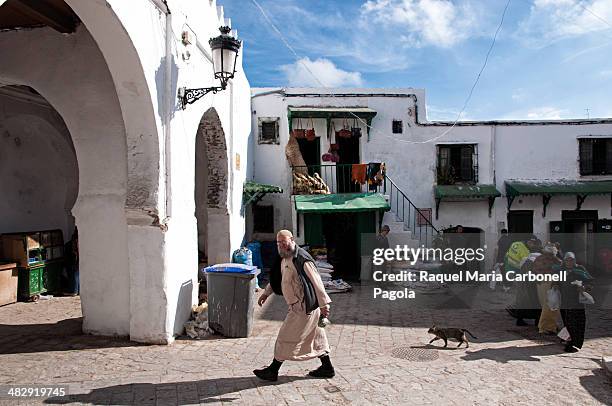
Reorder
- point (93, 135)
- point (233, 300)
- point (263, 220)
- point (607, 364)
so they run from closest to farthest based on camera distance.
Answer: point (607, 364)
point (93, 135)
point (233, 300)
point (263, 220)

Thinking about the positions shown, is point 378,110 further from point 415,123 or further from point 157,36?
point 157,36

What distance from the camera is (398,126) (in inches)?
547

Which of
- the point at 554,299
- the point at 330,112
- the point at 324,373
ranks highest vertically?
the point at 330,112

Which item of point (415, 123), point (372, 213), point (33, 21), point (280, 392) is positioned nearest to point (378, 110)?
point (415, 123)

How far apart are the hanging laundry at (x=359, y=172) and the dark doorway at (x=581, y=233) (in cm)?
657

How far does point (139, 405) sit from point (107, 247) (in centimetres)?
277

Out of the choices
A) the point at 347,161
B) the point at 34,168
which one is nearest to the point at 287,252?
the point at 34,168

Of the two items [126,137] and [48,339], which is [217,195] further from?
[48,339]

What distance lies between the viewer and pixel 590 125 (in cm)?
1378

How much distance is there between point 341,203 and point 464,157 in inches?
183

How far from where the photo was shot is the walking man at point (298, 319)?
475 centimetres

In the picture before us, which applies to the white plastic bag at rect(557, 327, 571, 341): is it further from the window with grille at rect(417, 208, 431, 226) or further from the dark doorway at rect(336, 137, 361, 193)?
the dark doorway at rect(336, 137, 361, 193)

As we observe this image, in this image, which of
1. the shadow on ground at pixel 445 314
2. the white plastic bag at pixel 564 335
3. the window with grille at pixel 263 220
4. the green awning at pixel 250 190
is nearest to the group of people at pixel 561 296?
the white plastic bag at pixel 564 335

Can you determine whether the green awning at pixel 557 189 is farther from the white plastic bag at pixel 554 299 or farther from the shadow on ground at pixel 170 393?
the shadow on ground at pixel 170 393
